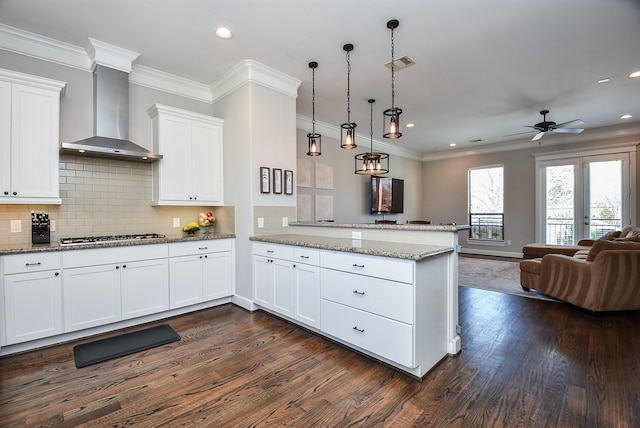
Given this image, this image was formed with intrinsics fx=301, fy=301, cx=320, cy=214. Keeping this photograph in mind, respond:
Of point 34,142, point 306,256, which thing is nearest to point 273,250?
point 306,256

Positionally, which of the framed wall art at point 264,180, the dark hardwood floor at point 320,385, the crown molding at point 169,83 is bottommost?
the dark hardwood floor at point 320,385

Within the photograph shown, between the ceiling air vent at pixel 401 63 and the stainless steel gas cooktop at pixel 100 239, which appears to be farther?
the ceiling air vent at pixel 401 63

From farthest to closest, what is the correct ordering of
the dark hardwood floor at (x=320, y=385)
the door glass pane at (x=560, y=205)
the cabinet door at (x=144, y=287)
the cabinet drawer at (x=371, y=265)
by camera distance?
the door glass pane at (x=560, y=205), the cabinet door at (x=144, y=287), the cabinet drawer at (x=371, y=265), the dark hardwood floor at (x=320, y=385)

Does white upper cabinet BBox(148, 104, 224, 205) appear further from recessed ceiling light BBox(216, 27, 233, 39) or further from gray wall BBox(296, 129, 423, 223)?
gray wall BBox(296, 129, 423, 223)

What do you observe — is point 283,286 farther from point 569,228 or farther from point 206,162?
point 569,228

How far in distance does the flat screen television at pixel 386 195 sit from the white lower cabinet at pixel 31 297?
5.77 metres

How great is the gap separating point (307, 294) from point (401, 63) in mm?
2732

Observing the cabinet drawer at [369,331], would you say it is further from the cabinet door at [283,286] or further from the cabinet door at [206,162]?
the cabinet door at [206,162]

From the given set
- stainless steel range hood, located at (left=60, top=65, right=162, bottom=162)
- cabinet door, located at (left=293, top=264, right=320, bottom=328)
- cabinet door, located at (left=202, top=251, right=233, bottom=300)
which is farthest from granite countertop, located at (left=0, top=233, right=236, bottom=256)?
cabinet door, located at (left=293, top=264, right=320, bottom=328)

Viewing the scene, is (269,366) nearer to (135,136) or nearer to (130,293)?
(130,293)

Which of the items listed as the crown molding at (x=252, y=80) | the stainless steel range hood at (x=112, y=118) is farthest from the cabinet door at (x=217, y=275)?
the crown molding at (x=252, y=80)

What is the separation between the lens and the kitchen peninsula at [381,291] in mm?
2096

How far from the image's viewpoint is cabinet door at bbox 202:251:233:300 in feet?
11.6

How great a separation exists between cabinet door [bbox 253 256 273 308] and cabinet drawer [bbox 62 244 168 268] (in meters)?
0.98
